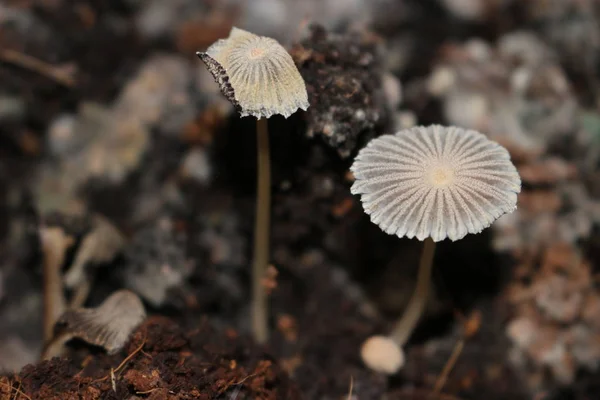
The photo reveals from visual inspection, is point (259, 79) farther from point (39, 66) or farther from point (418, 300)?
point (39, 66)

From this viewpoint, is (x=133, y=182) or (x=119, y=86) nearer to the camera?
(x=133, y=182)

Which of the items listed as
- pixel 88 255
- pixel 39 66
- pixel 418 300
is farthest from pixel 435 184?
pixel 39 66

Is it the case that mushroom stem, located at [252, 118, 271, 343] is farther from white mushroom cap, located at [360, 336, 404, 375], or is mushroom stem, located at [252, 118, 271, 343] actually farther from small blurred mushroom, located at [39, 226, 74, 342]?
small blurred mushroom, located at [39, 226, 74, 342]

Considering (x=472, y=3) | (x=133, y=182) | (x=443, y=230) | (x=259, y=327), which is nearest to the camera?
(x=443, y=230)

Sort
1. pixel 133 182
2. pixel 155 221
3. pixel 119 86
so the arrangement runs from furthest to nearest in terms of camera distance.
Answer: pixel 119 86, pixel 133 182, pixel 155 221

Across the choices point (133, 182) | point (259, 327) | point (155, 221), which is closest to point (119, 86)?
point (133, 182)

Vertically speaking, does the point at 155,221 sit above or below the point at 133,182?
below

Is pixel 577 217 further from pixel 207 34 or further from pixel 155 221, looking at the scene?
pixel 207 34

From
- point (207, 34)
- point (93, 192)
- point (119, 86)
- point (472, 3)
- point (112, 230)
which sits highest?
point (472, 3)
